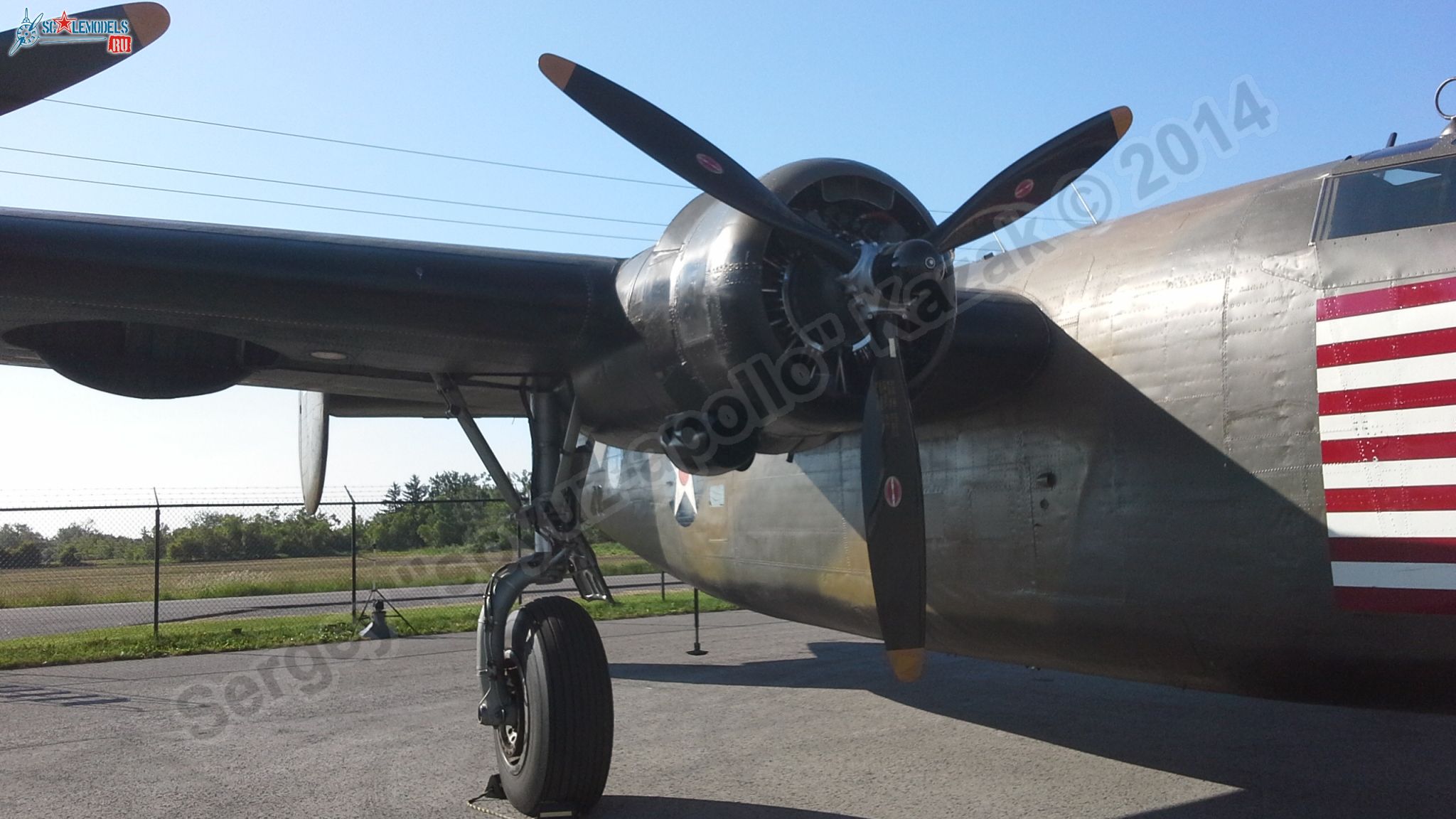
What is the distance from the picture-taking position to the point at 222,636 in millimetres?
14977

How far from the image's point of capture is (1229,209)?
19.0 ft

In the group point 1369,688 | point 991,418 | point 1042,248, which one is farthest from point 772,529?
point 1369,688

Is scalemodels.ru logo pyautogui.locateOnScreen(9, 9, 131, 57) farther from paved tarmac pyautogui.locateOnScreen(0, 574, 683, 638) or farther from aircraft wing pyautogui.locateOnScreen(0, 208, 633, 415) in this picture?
paved tarmac pyautogui.locateOnScreen(0, 574, 683, 638)

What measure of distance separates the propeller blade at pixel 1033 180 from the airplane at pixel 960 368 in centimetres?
2

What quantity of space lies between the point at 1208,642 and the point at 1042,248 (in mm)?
2827

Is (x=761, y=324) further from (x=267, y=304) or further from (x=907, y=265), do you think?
(x=267, y=304)

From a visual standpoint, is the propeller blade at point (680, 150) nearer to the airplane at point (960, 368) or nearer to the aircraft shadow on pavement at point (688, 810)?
the airplane at point (960, 368)

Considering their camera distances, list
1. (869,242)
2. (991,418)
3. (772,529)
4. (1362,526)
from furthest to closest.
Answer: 1. (772,529)
2. (991,418)
3. (869,242)
4. (1362,526)

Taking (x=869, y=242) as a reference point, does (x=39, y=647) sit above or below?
below

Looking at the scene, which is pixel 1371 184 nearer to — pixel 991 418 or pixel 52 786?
pixel 991 418

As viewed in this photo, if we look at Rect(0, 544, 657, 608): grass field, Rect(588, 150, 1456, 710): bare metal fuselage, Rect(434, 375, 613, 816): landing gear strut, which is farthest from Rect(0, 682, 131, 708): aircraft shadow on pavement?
Rect(0, 544, 657, 608): grass field

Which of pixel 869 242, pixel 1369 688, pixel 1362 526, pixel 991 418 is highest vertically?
pixel 869 242

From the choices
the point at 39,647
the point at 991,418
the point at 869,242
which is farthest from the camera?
the point at 39,647

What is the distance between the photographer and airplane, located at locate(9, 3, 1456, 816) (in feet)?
15.8
